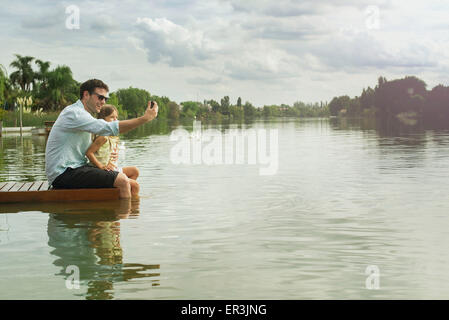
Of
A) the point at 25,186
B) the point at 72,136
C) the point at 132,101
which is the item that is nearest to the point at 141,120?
the point at 72,136

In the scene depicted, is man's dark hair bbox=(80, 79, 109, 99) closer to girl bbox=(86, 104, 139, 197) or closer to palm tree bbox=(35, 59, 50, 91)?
girl bbox=(86, 104, 139, 197)

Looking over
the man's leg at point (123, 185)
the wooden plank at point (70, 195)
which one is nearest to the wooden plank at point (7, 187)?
the wooden plank at point (70, 195)

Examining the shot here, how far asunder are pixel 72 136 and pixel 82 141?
234 mm

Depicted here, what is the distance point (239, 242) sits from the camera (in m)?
7.17

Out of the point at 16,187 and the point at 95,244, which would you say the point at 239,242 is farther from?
the point at 16,187

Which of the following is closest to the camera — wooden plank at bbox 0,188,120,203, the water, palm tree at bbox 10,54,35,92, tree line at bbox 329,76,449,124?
the water

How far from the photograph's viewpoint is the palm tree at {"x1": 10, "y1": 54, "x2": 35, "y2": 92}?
94.9 m

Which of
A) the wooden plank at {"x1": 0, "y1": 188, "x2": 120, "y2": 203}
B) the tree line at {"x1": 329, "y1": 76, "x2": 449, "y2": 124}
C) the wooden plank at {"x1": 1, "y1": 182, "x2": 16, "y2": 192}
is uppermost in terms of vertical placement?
the tree line at {"x1": 329, "y1": 76, "x2": 449, "y2": 124}

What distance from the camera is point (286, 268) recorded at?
5.87 m

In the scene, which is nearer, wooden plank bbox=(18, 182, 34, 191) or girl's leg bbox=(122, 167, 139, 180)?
wooden plank bbox=(18, 182, 34, 191)

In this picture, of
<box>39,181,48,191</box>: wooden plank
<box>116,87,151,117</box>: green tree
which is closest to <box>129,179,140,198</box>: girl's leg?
<box>39,181,48,191</box>: wooden plank
